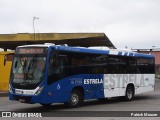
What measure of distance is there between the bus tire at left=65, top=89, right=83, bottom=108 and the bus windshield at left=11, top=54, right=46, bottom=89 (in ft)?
7.14

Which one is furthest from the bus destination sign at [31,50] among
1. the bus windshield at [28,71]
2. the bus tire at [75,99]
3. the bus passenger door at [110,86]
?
the bus passenger door at [110,86]

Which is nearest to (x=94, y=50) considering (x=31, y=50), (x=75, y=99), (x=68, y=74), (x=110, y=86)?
(x=110, y=86)

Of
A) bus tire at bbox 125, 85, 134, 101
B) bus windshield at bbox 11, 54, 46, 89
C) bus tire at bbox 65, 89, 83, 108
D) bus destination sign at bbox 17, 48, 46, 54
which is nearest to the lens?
bus windshield at bbox 11, 54, 46, 89

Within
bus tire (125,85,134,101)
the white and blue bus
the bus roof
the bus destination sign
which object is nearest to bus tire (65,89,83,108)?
the white and blue bus

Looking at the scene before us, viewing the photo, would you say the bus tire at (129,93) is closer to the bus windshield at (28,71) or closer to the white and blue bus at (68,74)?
the white and blue bus at (68,74)

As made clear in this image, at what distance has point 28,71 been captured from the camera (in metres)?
17.2

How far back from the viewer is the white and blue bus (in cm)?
1702

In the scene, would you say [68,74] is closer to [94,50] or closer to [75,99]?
[75,99]

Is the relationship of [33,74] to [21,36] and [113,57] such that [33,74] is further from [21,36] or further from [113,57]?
[21,36]

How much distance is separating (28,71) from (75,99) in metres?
2.74

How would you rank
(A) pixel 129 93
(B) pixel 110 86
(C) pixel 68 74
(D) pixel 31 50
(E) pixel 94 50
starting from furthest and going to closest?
(A) pixel 129 93 < (B) pixel 110 86 < (E) pixel 94 50 < (C) pixel 68 74 < (D) pixel 31 50

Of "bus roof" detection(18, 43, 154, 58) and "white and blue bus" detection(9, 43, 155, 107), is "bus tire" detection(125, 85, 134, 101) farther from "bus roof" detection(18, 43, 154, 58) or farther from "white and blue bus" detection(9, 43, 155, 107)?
"bus roof" detection(18, 43, 154, 58)

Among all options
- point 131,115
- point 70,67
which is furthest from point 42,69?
point 131,115

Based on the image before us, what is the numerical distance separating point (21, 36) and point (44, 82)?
19.1 meters
